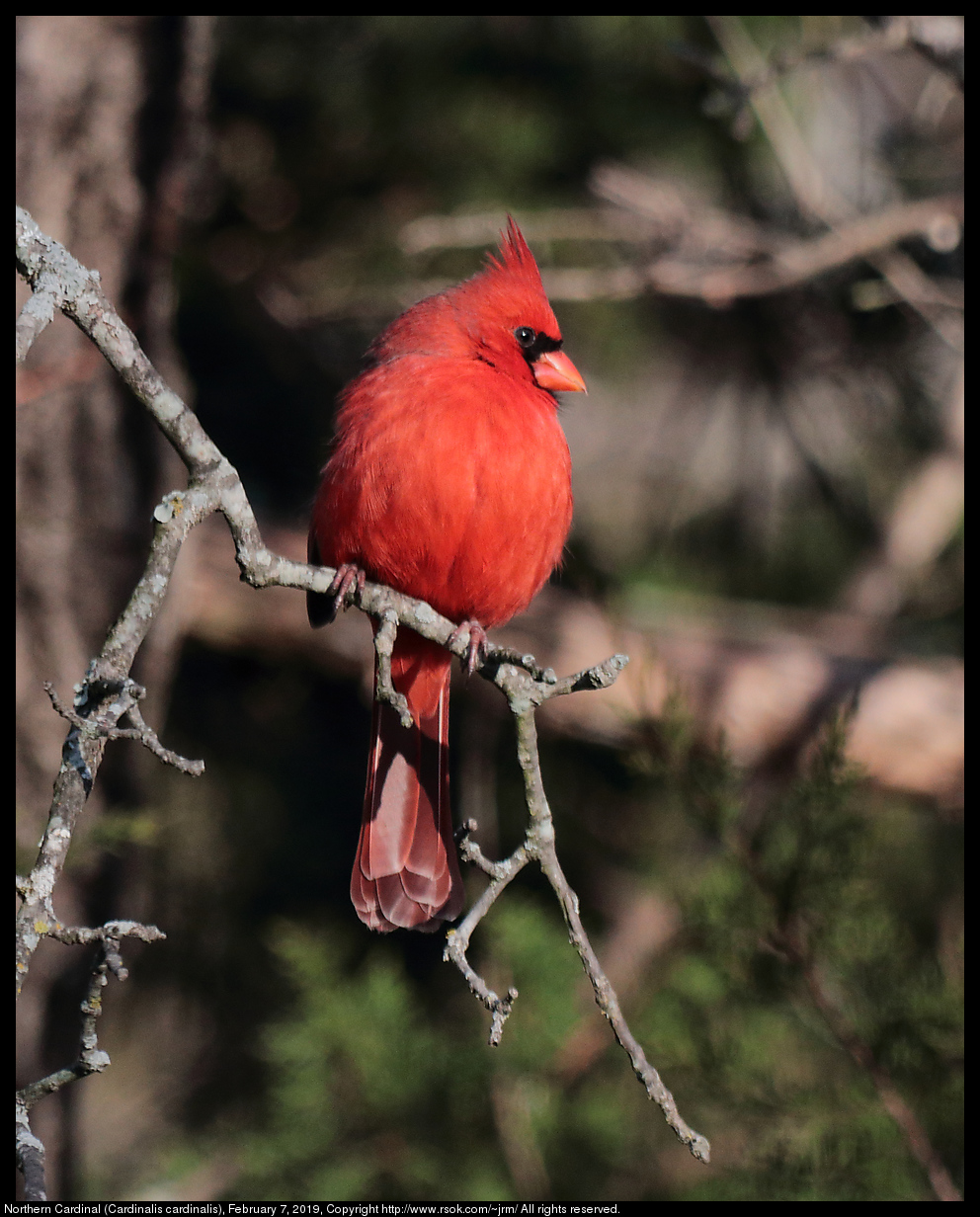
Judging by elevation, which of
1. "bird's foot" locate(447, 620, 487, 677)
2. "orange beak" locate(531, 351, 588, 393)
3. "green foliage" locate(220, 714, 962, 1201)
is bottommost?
"green foliage" locate(220, 714, 962, 1201)

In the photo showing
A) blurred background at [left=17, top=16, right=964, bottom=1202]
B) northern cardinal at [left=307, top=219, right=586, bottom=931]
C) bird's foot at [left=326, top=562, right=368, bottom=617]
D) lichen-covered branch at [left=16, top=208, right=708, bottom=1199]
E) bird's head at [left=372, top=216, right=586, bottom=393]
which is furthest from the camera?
blurred background at [left=17, top=16, right=964, bottom=1202]

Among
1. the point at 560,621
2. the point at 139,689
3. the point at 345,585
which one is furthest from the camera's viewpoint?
the point at 560,621

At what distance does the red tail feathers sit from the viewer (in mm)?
2547

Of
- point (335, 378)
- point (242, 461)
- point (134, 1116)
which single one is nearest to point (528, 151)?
point (335, 378)

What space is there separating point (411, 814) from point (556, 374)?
44.0 inches

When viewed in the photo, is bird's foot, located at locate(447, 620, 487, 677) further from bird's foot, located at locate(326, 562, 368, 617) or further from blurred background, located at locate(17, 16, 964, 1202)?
blurred background, located at locate(17, 16, 964, 1202)

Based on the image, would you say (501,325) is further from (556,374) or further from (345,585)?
(345,585)

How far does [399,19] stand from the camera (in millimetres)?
4668

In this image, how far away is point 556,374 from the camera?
295 centimetres

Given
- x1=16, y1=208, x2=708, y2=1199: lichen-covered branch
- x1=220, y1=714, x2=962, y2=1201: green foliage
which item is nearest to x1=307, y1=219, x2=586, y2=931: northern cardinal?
x1=16, y1=208, x2=708, y2=1199: lichen-covered branch

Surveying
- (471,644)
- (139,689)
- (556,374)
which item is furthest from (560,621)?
(139,689)

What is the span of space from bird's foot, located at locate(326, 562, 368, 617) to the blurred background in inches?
32.6

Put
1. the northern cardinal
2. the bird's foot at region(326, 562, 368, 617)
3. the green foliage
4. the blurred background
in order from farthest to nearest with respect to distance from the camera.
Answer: the blurred background, the green foliage, the northern cardinal, the bird's foot at region(326, 562, 368, 617)
